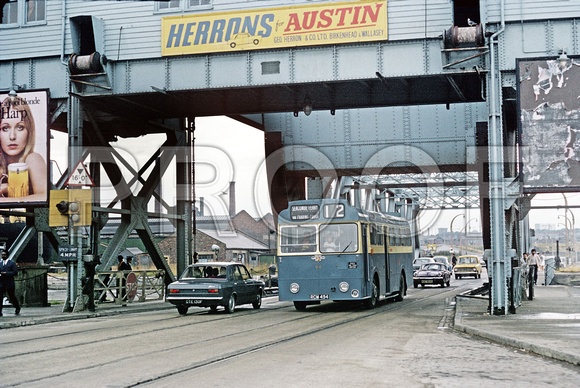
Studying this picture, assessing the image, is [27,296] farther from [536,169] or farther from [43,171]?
[536,169]

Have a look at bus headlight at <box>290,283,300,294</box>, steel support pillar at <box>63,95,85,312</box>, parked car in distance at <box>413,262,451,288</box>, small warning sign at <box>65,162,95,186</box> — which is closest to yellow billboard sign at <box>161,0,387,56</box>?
steel support pillar at <box>63,95,85,312</box>

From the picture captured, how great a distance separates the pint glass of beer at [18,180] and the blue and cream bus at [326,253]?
8283mm

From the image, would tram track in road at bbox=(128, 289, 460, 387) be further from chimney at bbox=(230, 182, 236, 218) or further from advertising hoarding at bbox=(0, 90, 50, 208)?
chimney at bbox=(230, 182, 236, 218)

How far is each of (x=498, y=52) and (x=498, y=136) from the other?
103 inches

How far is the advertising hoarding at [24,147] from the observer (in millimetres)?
23766

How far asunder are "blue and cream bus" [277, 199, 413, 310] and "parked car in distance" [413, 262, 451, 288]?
65.2 ft

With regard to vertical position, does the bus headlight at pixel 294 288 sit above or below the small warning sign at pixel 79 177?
below

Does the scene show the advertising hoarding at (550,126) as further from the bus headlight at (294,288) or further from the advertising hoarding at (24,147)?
the advertising hoarding at (24,147)

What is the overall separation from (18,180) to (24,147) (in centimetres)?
107

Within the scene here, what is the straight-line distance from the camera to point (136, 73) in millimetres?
24094

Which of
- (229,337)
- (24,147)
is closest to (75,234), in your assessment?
(24,147)

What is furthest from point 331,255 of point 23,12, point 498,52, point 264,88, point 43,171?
point 23,12

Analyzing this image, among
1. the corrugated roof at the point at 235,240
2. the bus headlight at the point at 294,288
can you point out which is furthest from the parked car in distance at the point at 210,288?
the corrugated roof at the point at 235,240

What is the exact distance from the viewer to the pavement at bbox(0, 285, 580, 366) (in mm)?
12203
